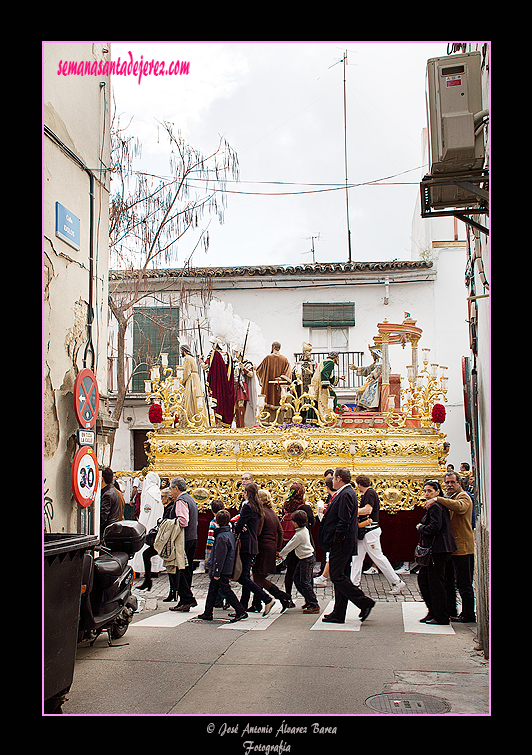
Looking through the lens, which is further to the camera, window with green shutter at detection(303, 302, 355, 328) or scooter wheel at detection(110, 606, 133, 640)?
window with green shutter at detection(303, 302, 355, 328)

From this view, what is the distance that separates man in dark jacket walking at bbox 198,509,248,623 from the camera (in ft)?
30.2

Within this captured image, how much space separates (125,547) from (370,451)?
7468 mm

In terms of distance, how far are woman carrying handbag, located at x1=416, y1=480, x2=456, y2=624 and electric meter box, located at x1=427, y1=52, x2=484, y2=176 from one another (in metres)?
4.32

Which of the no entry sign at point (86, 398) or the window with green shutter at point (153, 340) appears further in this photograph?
the window with green shutter at point (153, 340)

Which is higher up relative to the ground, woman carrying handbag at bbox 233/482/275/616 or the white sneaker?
woman carrying handbag at bbox 233/482/275/616

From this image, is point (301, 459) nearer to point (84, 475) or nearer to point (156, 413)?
point (156, 413)

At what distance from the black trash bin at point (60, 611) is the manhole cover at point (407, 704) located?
7.56ft

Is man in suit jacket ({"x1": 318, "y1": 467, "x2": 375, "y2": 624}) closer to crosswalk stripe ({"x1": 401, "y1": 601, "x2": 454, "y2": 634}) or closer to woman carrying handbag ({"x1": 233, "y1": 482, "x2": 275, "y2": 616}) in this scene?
crosswalk stripe ({"x1": 401, "y1": 601, "x2": 454, "y2": 634})

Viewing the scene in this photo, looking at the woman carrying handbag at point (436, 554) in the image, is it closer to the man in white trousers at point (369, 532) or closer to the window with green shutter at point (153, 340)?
the man in white trousers at point (369, 532)

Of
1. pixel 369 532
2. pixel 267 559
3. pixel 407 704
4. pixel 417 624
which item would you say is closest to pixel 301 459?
pixel 369 532

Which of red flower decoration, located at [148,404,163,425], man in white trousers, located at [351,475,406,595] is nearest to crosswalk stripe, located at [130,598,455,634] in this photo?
man in white trousers, located at [351,475,406,595]

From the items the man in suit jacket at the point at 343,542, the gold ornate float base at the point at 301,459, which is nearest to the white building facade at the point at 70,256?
the man in suit jacket at the point at 343,542

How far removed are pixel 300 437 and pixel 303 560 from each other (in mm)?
4854

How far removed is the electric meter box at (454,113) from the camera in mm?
5898
